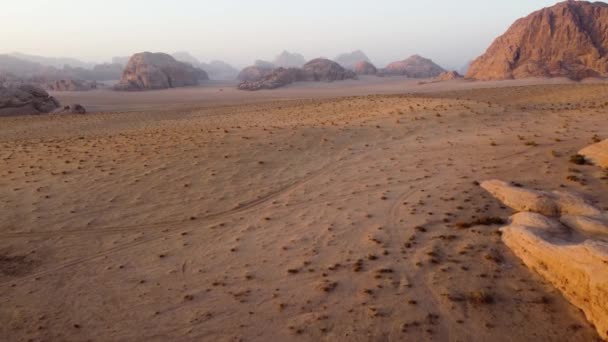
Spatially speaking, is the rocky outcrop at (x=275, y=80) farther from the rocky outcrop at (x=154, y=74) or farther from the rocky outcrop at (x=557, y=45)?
the rocky outcrop at (x=557, y=45)

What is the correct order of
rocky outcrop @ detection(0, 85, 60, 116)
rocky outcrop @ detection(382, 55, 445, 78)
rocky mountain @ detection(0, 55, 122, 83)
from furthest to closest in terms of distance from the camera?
rocky mountain @ detection(0, 55, 122, 83)
rocky outcrop @ detection(382, 55, 445, 78)
rocky outcrop @ detection(0, 85, 60, 116)

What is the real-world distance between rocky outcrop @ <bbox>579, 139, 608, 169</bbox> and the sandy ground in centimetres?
41

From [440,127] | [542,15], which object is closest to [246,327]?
[440,127]

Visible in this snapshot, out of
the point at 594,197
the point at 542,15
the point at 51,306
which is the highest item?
the point at 542,15

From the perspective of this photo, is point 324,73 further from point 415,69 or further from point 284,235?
point 284,235

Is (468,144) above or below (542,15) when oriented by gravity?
below

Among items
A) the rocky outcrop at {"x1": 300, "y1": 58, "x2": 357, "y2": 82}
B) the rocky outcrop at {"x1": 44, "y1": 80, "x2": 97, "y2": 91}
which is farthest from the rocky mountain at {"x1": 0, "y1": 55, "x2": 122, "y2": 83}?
the rocky outcrop at {"x1": 300, "y1": 58, "x2": 357, "y2": 82}

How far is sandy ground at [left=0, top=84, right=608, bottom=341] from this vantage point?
6.15m

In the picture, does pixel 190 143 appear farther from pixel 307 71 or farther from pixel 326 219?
pixel 307 71

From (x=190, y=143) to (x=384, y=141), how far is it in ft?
26.7

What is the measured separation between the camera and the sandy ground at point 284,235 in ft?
20.2

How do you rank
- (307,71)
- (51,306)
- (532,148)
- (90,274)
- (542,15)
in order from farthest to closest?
(307,71) < (542,15) < (532,148) < (90,274) < (51,306)

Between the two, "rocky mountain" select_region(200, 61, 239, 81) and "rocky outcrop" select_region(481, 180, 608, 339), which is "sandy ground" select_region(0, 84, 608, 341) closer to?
"rocky outcrop" select_region(481, 180, 608, 339)

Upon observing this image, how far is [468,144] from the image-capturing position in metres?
15.2
